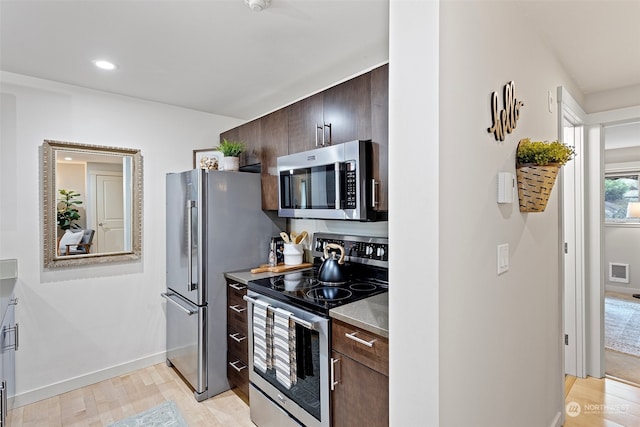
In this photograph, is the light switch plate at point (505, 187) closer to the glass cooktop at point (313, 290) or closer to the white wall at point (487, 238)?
the white wall at point (487, 238)

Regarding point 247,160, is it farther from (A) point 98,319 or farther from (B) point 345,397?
(B) point 345,397

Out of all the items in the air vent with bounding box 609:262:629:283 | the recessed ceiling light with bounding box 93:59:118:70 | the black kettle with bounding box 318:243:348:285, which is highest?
the recessed ceiling light with bounding box 93:59:118:70

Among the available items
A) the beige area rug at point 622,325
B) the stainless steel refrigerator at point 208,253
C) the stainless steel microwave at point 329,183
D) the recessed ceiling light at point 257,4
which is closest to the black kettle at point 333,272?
the stainless steel microwave at point 329,183

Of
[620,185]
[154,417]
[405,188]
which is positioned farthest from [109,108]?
[620,185]

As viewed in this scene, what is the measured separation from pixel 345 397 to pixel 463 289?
87cm

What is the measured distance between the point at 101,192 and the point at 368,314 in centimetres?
247

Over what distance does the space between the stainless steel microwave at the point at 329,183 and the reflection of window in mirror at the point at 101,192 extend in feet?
4.76

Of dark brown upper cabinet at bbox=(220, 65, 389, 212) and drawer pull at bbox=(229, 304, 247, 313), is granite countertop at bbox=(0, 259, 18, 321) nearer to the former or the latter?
drawer pull at bbox=(229, 304, 247, 313)

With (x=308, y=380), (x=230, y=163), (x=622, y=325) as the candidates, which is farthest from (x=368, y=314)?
(x=622, y=325)

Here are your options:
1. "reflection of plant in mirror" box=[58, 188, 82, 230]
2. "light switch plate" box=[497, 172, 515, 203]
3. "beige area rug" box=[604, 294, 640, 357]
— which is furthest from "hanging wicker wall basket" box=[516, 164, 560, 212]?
"reflection of plant in mirror" box=[58, 188, 82, 230]

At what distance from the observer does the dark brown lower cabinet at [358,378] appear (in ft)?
4.63

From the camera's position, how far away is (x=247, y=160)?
2891 millimetres

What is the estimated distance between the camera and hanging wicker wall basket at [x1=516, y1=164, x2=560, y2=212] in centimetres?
148

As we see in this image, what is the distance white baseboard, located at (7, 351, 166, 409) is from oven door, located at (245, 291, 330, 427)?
1551 mm
